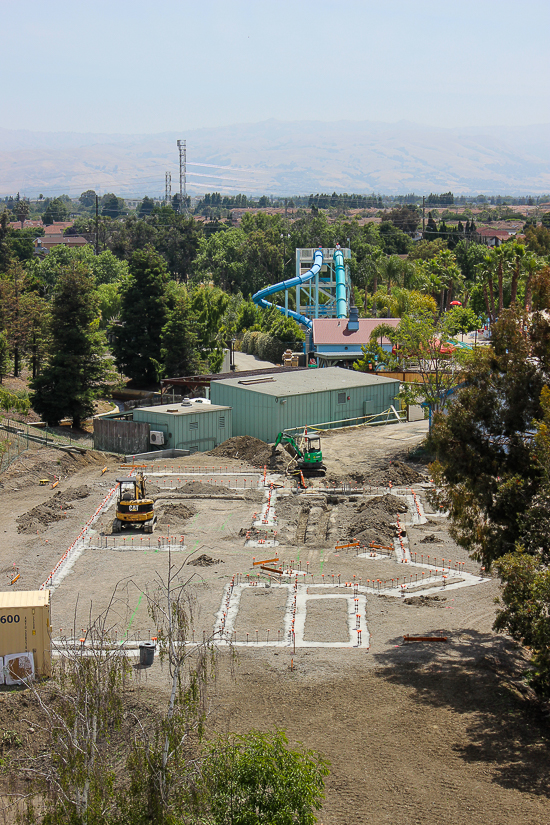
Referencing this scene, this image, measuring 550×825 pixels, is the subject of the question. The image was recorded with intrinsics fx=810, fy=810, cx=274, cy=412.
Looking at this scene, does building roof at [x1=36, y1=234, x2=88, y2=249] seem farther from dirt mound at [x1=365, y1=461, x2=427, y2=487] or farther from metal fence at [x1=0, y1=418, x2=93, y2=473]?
dirt mound at [x1=365, y1=461, x2=427, y2=487]

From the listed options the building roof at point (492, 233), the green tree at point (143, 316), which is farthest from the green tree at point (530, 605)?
the building roof at point (492, 233)

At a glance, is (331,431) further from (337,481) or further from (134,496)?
(134,496)

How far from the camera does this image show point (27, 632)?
63.5 feet

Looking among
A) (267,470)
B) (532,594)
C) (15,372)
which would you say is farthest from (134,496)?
(15,372)

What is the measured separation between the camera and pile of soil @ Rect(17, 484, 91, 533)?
1268 inches

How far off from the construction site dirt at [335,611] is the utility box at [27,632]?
4.84ft

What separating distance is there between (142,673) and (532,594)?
31.5 feet

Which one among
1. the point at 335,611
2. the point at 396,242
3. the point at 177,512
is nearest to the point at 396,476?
the point at 177,512

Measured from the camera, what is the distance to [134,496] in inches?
1282

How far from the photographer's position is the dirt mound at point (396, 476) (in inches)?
1533

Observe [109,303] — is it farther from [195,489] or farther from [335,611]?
[335,611]

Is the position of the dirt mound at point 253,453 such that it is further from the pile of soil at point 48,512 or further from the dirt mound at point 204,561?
the dirt mound at point 204,561

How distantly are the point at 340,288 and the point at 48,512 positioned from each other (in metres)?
64.9

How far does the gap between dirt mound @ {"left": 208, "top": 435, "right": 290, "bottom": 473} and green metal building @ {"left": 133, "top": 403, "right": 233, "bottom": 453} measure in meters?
1.23
